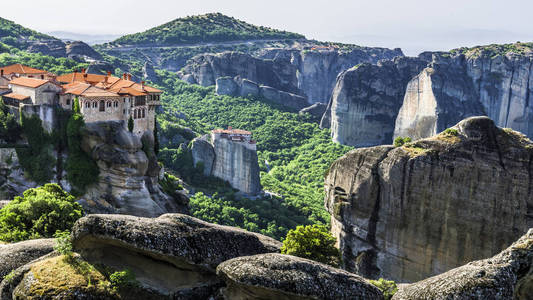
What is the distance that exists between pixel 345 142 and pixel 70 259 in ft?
320

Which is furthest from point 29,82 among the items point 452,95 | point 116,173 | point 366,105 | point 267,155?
point 452,95

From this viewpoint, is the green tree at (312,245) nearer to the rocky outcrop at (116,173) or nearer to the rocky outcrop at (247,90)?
the rocky outcrop at (116,173)

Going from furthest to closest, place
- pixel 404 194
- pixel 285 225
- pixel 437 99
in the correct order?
pixel 437 99
pixel 285 225
pixel 404 194

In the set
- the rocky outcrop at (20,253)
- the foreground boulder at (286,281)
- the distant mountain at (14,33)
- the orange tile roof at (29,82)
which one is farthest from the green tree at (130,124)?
the distant mountain at (14,33)

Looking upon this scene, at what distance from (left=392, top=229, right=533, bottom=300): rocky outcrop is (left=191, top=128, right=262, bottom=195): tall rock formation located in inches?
2247

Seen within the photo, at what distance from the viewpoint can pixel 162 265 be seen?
14922mm

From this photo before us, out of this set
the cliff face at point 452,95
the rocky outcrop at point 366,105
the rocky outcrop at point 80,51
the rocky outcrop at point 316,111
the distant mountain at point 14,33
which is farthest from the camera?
the rocky outcrop at point 316,111

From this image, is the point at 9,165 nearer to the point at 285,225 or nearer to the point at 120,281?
the point at 285,225

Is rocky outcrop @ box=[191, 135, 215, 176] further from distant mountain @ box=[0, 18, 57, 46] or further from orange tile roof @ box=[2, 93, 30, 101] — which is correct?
distant mountain @ box=[0, 18, 57, 46]

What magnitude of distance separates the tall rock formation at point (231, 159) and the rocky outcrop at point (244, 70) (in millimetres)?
63020

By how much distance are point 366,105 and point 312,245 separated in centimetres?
9627

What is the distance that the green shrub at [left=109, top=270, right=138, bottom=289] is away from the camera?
13992mm

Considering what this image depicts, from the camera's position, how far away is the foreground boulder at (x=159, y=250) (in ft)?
46.9

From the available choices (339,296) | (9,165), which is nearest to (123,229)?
(339,296)
